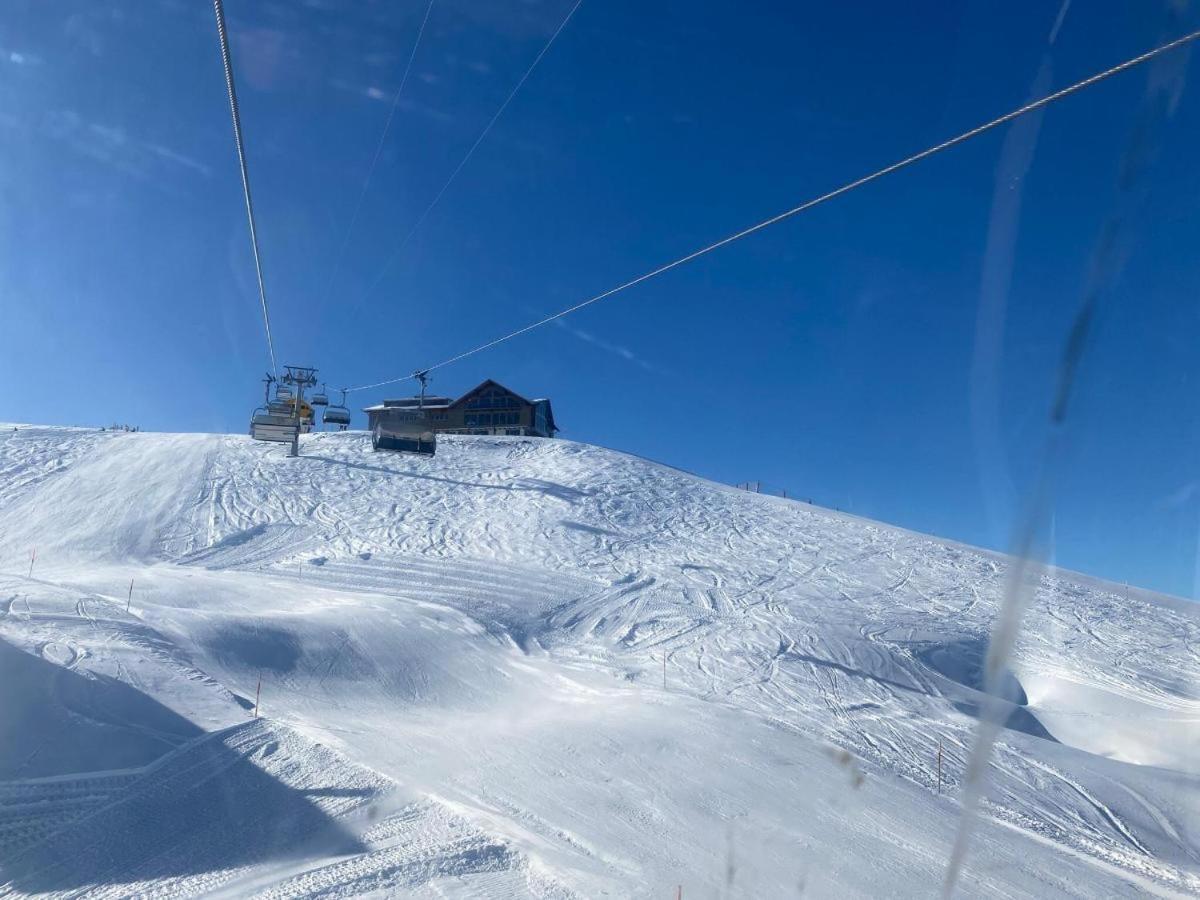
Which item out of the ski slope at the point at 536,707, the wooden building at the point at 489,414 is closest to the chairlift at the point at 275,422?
the ski slope at the point at 536,707

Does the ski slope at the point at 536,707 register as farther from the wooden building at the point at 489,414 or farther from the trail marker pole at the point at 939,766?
the wooden building at the point at 489,414

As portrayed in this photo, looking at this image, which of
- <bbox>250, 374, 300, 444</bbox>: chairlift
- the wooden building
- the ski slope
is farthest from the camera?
the wooden building

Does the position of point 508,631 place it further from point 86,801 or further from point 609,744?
point 86,801

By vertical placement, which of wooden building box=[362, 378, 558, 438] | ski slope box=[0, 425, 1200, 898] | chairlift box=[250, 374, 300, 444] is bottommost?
ski slope box=[0, 425, 1200, 898]

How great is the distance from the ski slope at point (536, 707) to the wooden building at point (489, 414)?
79.9 feet

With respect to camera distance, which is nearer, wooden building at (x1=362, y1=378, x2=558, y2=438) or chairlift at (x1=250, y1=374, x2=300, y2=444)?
chairlift at (x1=250, y1=374, x2=300, y2=444)

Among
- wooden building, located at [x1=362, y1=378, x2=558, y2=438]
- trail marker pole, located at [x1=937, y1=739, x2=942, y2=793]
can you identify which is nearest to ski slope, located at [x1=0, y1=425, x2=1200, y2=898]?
trail marker pole, located at [x1=937, y1=739, x2=942, y2=793]

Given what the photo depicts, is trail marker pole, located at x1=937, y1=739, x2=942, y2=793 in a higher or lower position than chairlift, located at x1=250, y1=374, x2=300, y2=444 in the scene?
lower

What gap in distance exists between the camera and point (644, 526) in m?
29.2

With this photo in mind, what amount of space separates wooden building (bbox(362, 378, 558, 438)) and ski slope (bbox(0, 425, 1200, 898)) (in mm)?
24343

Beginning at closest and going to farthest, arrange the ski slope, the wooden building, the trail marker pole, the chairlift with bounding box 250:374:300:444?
1. the ski slope
2. the trail marker pole
3. the chairlift with bounding box 250:374:300:444
4. the wooden building

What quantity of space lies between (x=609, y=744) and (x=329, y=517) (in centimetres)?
1990

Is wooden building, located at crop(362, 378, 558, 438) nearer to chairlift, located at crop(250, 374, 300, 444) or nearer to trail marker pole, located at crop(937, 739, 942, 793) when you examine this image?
chairlift, located at crop(250, 374, 300, 444)

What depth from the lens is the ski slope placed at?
617cm
